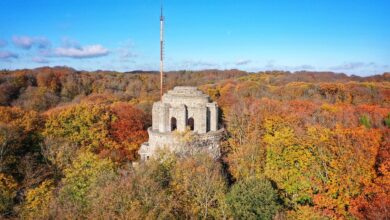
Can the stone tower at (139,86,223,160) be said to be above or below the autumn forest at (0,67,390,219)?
above

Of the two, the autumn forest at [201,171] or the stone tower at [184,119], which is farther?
the stone tower at [184,119]

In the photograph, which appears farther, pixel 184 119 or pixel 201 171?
pixel 184 119

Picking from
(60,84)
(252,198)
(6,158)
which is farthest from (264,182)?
(60,84)

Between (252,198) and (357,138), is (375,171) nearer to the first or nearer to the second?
(357,138)

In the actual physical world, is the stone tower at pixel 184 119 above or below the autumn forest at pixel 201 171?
above

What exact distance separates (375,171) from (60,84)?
2268 inches

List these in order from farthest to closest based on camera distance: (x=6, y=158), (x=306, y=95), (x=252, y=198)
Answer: (x=306, y=95), (x=6, y=158), (x=252, y=198)

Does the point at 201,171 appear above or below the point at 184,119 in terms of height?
below

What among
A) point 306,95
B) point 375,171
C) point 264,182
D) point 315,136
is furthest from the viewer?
point 306,95

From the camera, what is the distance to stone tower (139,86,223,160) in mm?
21266

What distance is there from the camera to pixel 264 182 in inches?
672

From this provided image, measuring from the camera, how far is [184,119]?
2142 cm

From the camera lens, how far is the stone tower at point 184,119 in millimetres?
21266

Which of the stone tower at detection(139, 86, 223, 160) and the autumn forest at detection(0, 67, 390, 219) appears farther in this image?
the stone tower at detection(139, 86, 223, 160)
